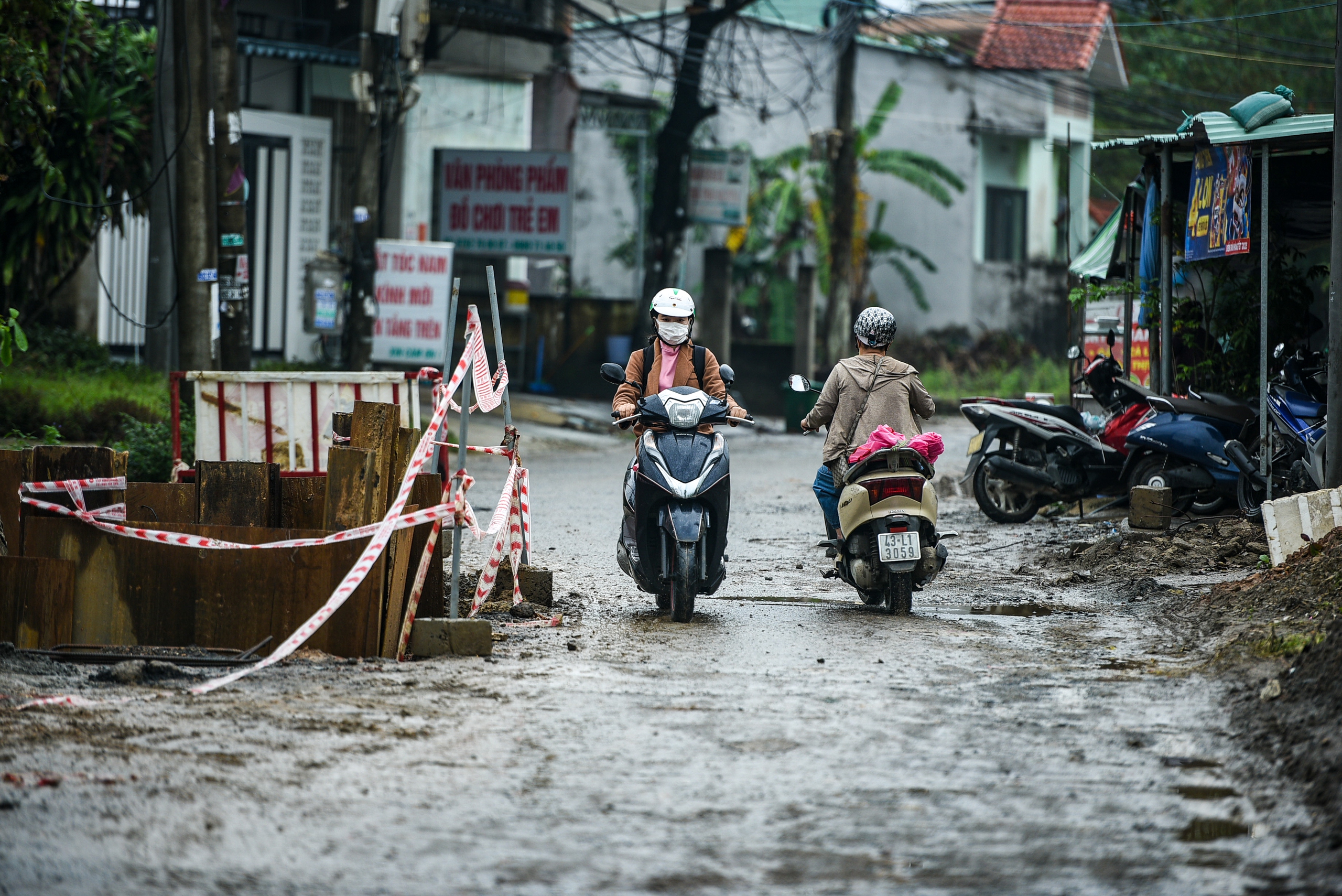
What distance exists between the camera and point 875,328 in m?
8.10

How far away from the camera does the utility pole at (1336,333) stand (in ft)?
27.0

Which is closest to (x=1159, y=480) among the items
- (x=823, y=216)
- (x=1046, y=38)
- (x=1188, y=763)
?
(x=1188, y=763)

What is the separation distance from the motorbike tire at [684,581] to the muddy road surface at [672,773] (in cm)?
30

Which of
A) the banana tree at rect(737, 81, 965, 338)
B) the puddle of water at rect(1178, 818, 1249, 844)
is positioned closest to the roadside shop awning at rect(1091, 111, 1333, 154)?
the puddle of water at rect(1178, 818, 1249, 844)

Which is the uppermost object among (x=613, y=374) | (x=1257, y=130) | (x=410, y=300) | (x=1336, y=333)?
(x=1257, y=130)

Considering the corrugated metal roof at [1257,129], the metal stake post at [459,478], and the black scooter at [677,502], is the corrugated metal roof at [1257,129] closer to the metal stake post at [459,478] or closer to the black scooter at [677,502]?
the black scooter at [677,502]

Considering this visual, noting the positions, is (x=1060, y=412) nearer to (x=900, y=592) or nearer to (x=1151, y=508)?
(x=1151, y=508)

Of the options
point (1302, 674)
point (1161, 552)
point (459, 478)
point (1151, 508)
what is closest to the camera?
point (1302, 674)

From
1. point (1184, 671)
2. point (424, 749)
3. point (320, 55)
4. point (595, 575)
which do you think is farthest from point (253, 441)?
point (320, 55)

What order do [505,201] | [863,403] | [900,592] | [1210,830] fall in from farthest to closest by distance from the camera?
1. [505,201]
2. [863,403]
3. [900,592]
4. [1210,830]

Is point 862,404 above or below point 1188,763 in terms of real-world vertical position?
above

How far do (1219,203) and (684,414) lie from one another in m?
5.31

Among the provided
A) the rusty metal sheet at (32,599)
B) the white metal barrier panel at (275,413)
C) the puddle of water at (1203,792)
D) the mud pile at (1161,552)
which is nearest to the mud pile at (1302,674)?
the puddle of water at (1203,792)

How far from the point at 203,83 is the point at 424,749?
8719 millimetres
